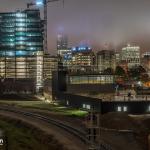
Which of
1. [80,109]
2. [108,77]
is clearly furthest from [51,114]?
[108,77]

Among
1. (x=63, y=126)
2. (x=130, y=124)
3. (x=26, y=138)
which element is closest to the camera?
(x=26, y=138)

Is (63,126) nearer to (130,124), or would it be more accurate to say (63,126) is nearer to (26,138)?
(26,138)

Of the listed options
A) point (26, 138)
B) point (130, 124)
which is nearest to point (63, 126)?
point (26, 138)

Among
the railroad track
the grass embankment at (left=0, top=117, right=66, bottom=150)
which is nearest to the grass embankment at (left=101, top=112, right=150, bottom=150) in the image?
the railroad track

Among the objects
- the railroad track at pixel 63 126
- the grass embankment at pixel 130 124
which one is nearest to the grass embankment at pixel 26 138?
the railroad track at pixel 63 126

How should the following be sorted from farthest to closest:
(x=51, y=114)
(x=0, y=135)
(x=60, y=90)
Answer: (x=60, y=90), (x=51, y=114), (x=0, y=135)

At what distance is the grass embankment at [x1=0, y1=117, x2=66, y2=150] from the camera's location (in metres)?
54.8

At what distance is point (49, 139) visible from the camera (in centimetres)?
5884

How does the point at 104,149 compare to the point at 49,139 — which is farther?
the point at 49,139

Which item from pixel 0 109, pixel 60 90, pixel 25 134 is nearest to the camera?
pixel 25 134

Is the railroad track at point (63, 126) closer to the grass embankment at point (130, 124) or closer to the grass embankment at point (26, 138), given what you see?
the grass embankment at point (26, 138)

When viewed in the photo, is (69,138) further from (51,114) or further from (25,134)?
(51,114)

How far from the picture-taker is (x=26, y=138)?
60.9 metres

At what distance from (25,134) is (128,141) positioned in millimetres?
16010
